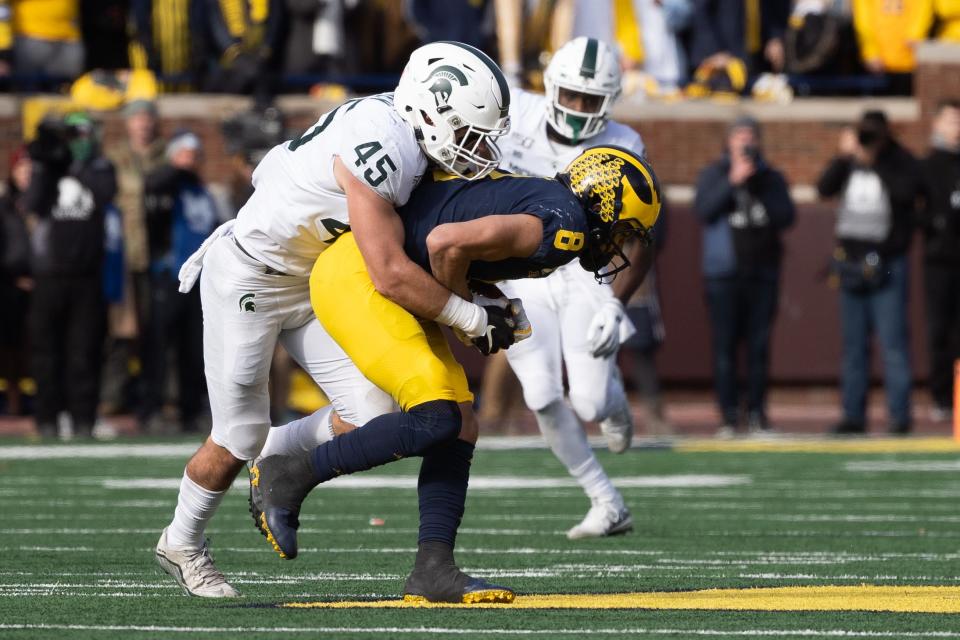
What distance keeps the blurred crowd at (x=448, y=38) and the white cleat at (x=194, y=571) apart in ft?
30.5

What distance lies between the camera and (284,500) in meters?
5.60

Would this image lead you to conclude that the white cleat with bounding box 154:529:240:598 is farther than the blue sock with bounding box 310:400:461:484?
→ Yes

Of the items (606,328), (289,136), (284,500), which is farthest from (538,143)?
(289,136)

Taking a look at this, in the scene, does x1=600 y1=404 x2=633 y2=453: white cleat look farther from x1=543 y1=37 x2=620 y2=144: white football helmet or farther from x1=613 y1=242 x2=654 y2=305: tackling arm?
x1=543 y1=37 x2=620 y2=144: white football helmet

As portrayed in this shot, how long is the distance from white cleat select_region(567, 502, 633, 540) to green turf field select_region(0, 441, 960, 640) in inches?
4.0

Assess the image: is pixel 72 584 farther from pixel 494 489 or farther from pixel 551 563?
pixel 494 489

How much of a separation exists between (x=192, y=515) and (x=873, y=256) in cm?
833

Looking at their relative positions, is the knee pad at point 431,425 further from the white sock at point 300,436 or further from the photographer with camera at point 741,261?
the photographer with camera at point 741,261

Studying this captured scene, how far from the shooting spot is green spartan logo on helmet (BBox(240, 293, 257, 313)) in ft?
18.8

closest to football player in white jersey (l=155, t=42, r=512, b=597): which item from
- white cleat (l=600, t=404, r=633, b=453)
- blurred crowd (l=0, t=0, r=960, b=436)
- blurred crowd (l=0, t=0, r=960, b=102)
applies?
white cleat (l=600, t=404, r=633, b=453)

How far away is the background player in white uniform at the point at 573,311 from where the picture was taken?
25.8ft

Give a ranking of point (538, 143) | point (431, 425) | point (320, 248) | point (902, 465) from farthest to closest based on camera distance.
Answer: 1. point (902, 465)
2. point (538, 143)
3. point (320, 248)
4. point (431, 425)

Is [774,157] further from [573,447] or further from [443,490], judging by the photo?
[443,490]

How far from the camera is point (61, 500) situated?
8.98 m
